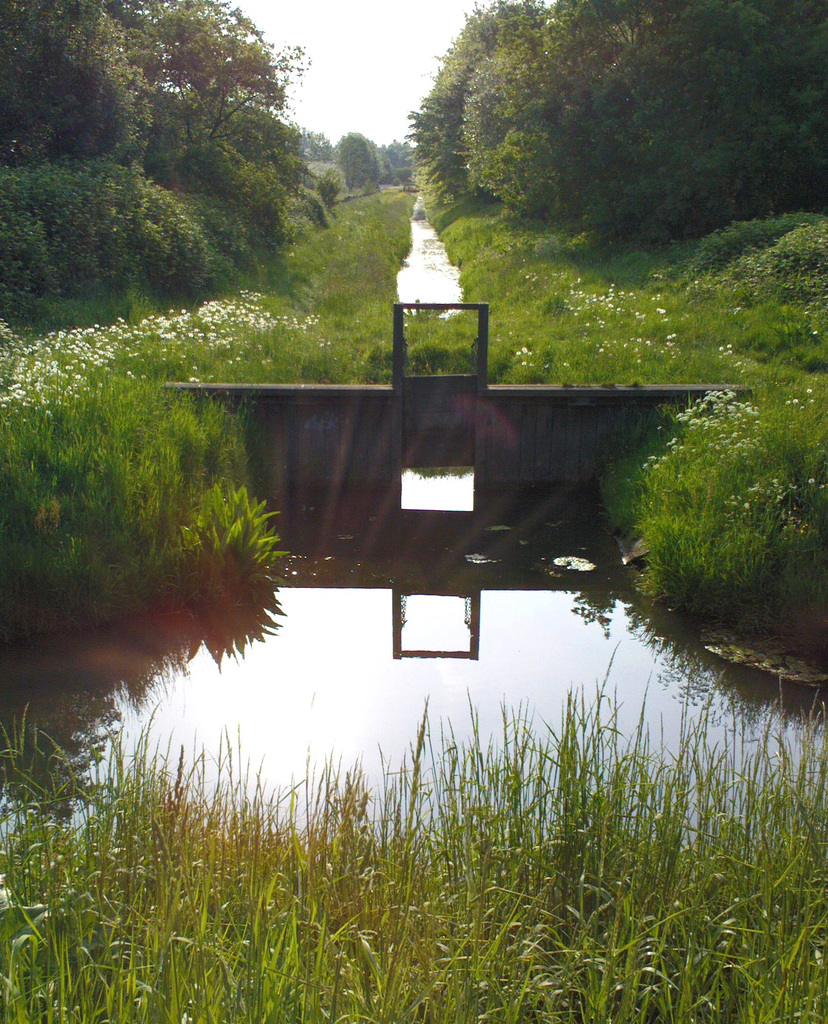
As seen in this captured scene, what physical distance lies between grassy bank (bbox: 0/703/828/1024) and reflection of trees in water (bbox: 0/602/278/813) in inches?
53.3

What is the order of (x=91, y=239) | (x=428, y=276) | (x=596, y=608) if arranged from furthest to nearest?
(x=428, y=276) → (x=91, y=239) → (x=596, y=608)

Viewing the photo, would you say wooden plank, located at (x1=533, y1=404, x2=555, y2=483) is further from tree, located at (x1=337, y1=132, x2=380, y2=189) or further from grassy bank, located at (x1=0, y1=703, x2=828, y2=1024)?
tree, located at (x1=337, y1=132, x2=380, y2=189)

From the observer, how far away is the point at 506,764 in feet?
12.0

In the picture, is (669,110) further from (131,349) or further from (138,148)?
(131,349)

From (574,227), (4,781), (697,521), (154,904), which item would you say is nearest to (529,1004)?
(154,904)

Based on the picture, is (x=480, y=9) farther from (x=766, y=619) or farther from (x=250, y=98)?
(x=766, y=619)

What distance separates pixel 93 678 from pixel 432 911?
360 cm

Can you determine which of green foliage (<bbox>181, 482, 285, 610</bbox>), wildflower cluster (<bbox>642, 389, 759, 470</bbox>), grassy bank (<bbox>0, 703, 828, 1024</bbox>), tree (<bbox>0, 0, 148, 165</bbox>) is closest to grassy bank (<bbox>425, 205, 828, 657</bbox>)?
wildflower cluster (<bbox>642, 389, 759, 470</bbox>)

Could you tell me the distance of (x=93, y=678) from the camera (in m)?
6.02

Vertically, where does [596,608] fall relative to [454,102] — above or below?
below

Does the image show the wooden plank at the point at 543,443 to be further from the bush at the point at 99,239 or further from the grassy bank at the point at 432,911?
the bush at the point at 99,239

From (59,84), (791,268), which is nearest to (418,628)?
(791,268)

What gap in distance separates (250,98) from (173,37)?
251 centimetres

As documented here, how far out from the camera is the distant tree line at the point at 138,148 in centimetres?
1570
